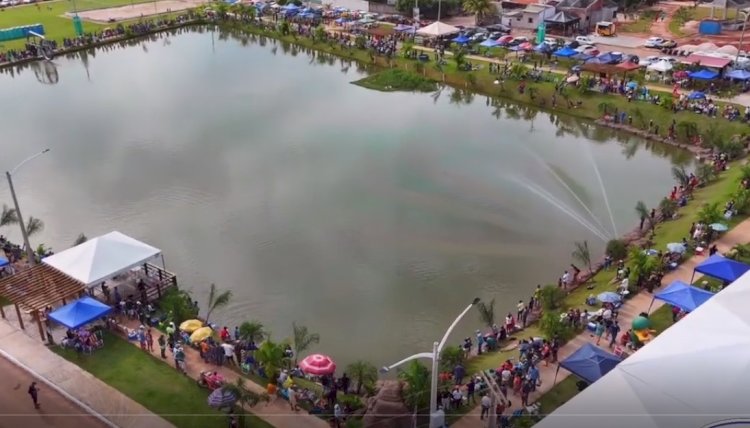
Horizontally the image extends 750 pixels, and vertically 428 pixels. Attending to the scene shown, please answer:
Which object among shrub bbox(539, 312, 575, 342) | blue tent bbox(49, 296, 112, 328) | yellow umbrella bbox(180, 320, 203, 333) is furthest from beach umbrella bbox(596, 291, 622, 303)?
blue tent bbox(49, 296, 112, 328)

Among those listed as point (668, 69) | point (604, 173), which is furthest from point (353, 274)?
point (668, 69)

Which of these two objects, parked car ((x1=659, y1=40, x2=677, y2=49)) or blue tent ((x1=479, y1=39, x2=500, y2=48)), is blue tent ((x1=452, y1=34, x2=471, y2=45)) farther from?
parked car ((x1=659, y1=40, x2=677, y2=49))

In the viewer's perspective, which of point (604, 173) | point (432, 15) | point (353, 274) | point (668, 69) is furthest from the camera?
point (432, 15)

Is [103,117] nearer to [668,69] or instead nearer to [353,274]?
[353,274]

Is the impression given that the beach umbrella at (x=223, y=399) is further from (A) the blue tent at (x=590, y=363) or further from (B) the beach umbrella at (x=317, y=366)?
(A) the blue tent at (x=590, y=363)

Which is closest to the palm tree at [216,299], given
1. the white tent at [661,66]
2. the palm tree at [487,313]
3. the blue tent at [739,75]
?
the palm tree at [487,313]
